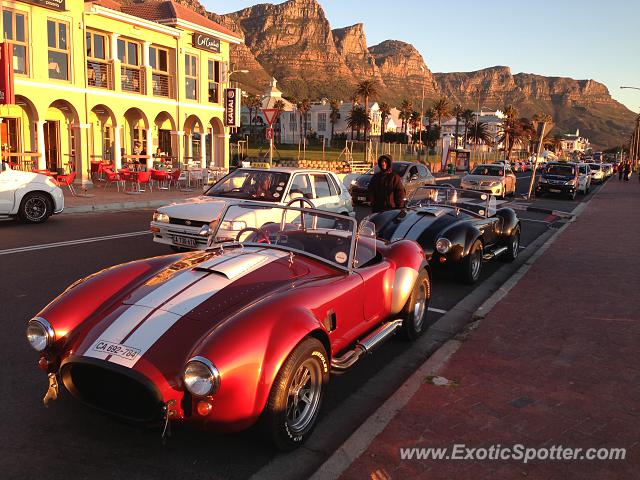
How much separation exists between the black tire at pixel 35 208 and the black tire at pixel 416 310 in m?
9.95

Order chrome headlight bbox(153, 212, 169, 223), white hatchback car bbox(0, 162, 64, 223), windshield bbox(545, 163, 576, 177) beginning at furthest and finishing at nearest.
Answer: windshield bbox(545, 163, 576, 177) → white hatchback car bbox(0, 162, 64, 223) → chrome headlight bbox(153, 212, 169, 223)

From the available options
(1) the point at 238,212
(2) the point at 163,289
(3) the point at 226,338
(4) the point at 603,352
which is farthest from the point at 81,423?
(4) the point at 603,352

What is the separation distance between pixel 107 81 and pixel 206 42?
20.2 ft

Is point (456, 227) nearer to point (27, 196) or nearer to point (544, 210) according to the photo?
point (27, 196)

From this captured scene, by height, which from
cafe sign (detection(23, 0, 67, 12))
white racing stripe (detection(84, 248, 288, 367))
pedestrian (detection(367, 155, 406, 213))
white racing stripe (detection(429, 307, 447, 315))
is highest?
cafe sign (detection(23, 0, 67, 12))

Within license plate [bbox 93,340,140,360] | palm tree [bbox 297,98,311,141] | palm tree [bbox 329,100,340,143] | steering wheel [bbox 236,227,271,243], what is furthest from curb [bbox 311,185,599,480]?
palm tree [bbox 329,100,340,143]

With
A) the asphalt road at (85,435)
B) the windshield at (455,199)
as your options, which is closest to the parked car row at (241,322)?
the asphalt road at (85,435)

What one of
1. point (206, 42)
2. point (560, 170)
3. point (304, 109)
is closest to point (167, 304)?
point (206, 42)

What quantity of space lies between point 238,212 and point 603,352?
367 centimetres

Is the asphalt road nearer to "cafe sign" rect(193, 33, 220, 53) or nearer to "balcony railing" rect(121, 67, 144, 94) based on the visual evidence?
"balcony railing" rect(121, 67, 144, 94)

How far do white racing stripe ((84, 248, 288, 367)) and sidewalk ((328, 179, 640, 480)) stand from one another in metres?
1.28

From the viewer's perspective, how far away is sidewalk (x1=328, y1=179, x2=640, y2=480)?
3.33 metres

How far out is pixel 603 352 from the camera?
527 centimetres

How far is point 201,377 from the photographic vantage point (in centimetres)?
294
